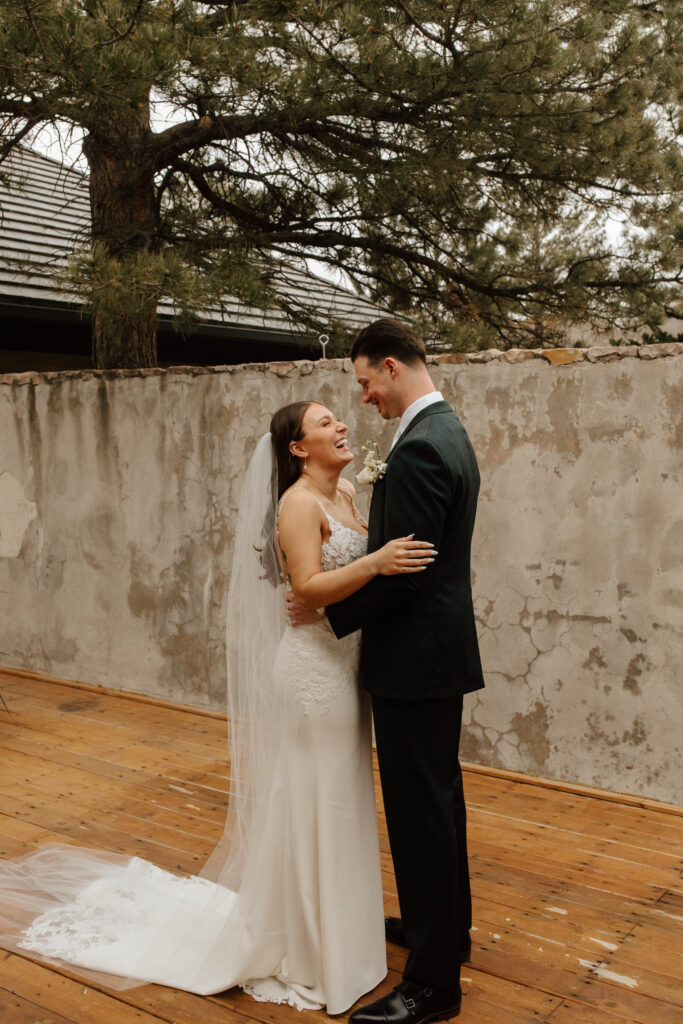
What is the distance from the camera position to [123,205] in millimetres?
6047

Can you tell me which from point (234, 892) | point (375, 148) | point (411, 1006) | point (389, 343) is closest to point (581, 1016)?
point (411, 1006)

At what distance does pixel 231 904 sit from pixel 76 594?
326 centimetres

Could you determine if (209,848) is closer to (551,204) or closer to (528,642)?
(528,642)

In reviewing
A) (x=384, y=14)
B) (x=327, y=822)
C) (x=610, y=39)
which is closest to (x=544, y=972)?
(x=327, y=822)

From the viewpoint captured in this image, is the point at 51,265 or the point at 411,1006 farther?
the point at 51,265

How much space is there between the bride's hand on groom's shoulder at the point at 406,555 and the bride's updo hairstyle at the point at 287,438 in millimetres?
503

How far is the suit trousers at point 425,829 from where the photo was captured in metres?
2.45

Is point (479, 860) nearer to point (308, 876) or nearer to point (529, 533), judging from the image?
point (308, 876)

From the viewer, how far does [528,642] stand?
4074 millimetres

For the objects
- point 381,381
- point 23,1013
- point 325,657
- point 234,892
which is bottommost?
point 23,1013

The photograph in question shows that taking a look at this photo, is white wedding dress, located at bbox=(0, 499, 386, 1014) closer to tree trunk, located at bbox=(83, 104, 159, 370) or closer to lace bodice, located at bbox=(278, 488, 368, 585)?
lace bodice, located at bbox=(278, 488, 368, 585)

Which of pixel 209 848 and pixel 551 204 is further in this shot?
pixel 551 204

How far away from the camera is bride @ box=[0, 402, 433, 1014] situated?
255cm

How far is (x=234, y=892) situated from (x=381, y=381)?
5.43 feet
